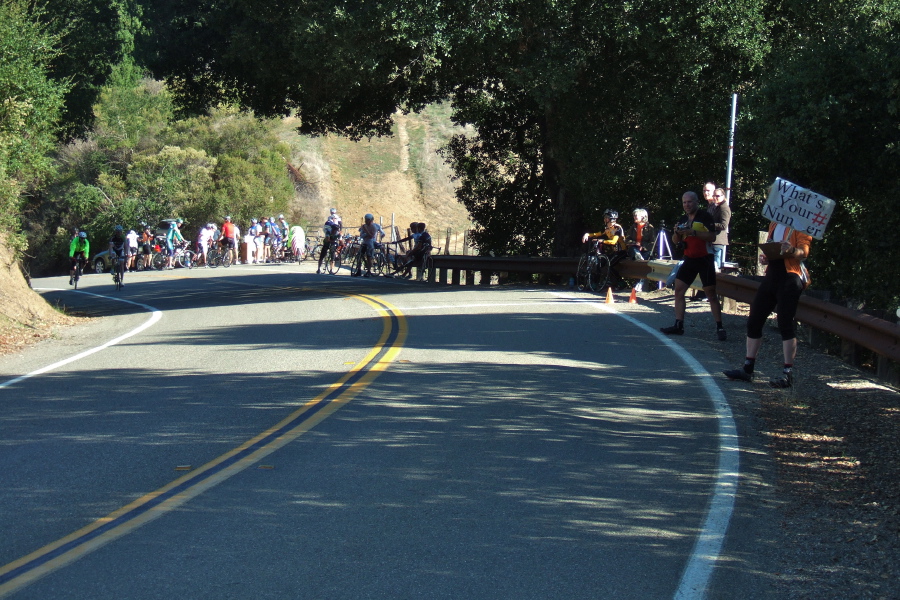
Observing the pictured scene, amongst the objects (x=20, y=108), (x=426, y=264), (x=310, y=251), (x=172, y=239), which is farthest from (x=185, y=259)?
(x=20, y=108)

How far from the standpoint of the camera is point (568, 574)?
5.08 m

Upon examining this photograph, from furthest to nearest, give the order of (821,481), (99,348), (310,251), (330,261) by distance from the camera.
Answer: (310,251), (330,261), (99,348), (821,481)

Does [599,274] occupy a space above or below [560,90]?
below

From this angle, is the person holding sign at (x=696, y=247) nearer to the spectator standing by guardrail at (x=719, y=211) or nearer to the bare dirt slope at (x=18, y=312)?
the spectator standing by guardrail at (x=719, y=211)

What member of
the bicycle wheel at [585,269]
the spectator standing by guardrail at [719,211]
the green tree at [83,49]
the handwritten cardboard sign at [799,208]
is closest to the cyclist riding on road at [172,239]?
the green tree at [83,49]

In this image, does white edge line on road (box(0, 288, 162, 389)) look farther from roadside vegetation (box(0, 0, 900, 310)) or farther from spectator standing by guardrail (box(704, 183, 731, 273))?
spectator standing by guardrail (box(704, 183, 731, 273))

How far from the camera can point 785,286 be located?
10.3 metres

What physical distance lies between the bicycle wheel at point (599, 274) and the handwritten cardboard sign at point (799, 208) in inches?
433

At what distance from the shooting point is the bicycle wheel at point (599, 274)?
70.2ft

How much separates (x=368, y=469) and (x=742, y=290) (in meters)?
9.53

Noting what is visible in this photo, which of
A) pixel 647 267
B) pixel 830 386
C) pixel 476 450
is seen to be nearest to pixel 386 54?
pixel 647 267

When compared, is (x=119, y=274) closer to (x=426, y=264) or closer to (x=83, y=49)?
(x=83, y=49)

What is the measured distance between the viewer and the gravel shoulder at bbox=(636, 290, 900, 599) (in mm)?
5246

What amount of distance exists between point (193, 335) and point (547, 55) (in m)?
10.7
